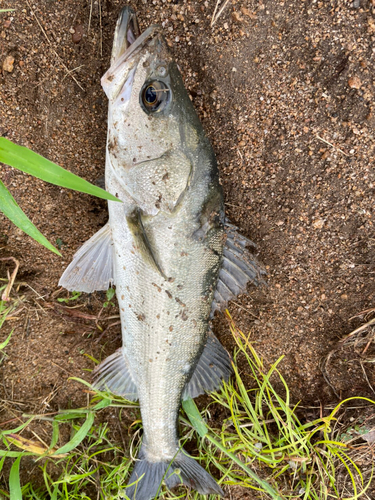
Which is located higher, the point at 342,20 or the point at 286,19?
the point at 342,20

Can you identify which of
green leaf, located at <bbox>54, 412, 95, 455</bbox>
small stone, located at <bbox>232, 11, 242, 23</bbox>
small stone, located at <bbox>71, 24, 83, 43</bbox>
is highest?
small stone, located at <bbox>232, 11, 242, 23</bbox>

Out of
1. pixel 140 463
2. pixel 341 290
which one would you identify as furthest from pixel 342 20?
pixel 140 463

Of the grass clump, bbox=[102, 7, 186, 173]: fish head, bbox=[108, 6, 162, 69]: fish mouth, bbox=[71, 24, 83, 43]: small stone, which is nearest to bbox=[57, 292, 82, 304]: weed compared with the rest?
the grass clump

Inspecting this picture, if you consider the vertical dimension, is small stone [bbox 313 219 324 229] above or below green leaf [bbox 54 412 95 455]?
above

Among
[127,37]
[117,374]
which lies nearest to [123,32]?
[127,37]

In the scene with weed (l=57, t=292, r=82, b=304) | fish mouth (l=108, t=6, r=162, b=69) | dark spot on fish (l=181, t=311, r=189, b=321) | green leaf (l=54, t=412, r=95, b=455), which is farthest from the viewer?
weed (l=57, t=292, r=82, b=304)

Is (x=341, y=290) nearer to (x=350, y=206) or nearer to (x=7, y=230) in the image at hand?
(x=350, y=206)

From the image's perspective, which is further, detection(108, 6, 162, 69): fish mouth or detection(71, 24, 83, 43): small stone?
detection(71, 24, 83, 43): small stone

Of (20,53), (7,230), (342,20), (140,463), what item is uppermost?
(342,20)

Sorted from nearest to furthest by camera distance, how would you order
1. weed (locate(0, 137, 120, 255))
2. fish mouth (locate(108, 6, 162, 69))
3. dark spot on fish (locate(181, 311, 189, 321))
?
1. weed (locate(0, 137, 120, 255))
2. fish mouth (locate(108, 6, 162, 69))
3. dark spot on fish (locate(181, 311, 189, 321))

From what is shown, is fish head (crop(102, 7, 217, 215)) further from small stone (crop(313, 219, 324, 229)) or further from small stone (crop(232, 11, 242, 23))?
small stone (crop(313, 219, 324, 229))
